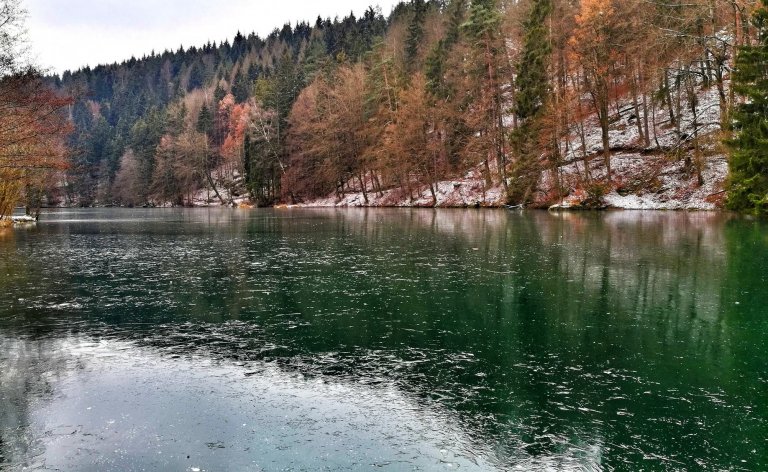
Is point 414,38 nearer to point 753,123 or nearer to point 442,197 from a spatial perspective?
point 442,197

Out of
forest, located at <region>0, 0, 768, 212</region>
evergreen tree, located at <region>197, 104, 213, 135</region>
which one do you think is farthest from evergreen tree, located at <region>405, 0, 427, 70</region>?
evergreen tree, located at <region>197, 104, 213, 135</region>

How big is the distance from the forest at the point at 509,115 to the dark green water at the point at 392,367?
58.6 feet

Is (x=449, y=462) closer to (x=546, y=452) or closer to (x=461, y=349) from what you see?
(x=546, y=452)

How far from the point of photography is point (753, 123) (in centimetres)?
3012

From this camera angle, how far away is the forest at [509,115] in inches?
1305

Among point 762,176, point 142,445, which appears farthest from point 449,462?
point 762,176

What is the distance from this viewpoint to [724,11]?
33.5 meters

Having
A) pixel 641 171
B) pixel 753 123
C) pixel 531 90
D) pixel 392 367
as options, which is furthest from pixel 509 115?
pixel 392 367

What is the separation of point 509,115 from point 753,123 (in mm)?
28811

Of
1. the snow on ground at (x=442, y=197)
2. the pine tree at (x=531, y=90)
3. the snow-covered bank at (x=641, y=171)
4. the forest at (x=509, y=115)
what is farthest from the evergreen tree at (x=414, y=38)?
the pine tree at (x=531, y=90)

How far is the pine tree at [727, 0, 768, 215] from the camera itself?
2936cm

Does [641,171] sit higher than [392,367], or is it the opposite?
[641,171]

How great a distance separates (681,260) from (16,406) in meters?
15.6

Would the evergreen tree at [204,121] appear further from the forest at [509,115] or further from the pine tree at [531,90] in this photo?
the pine tree at [531,90]
